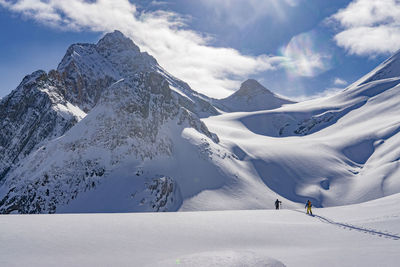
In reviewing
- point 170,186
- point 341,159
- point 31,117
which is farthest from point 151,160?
point 341,159

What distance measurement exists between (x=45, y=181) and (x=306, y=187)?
179ft

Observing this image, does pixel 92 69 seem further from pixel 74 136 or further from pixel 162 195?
pixel 162 195

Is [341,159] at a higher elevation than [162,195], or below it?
higher

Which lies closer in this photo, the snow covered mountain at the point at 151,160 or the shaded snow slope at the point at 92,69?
the snow covered mountain at the point at 151,160

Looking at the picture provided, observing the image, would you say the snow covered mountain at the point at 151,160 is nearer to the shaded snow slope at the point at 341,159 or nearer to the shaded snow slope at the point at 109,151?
the shaded snow slope at the point at 109,151

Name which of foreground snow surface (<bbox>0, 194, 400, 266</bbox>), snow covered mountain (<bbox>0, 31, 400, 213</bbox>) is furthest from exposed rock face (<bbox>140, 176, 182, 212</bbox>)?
foreground snow surface (<bbox>0, 194, 400, 266</bbox>)

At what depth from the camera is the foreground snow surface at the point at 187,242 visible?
9.32 metres

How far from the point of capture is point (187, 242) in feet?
37.4

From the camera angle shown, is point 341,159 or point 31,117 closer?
point 341,159

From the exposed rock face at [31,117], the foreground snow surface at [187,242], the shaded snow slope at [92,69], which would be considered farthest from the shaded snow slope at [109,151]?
the foreground snow surface at [187,242]

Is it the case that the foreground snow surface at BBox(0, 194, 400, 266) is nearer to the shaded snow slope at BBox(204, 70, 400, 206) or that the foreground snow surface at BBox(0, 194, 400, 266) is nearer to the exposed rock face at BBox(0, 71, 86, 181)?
the shaded snow slope at BBox(204, 70, 400, 206)

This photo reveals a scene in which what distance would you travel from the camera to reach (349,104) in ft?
484

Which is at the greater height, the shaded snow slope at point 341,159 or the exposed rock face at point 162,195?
the shaded snow slope at point 341,159

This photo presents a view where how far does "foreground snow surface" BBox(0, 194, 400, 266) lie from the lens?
9.32m
